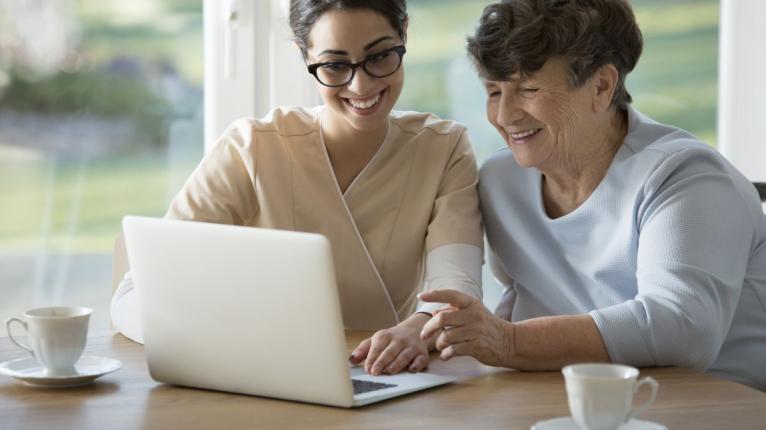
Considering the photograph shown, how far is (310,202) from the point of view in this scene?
7.20 feet

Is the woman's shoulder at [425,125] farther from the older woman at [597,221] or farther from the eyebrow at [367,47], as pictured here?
the eyebrow at [367,47]

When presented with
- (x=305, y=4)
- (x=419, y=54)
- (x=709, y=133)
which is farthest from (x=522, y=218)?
(x=709, y=133)

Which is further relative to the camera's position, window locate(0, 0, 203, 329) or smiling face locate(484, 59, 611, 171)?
window locate(0, 0, 203, 329)

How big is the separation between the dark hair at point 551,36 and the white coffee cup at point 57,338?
0.84 metres

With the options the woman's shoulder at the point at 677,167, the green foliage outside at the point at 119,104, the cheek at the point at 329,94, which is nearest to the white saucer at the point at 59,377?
the cheek at the point at 329,94

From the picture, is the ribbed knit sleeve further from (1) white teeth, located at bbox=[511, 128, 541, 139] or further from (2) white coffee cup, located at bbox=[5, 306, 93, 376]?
(2) white coffee cup, located at bbox=[5, 306, 93, 376]

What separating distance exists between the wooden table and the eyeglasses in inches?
28.1

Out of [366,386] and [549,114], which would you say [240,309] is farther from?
[549,114]

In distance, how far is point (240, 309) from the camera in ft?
4.83

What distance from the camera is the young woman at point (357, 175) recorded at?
2.10 metres

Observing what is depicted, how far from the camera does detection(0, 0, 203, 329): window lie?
3.10 m

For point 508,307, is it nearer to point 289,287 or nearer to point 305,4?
point 305,4

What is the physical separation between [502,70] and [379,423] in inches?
31.5

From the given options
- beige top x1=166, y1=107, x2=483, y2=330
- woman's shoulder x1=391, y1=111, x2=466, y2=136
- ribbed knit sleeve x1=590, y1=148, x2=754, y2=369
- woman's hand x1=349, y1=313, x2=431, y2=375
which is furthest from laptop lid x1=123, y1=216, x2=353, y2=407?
woman's shoulder x1=391, y1=111, x2=466, y2=136
